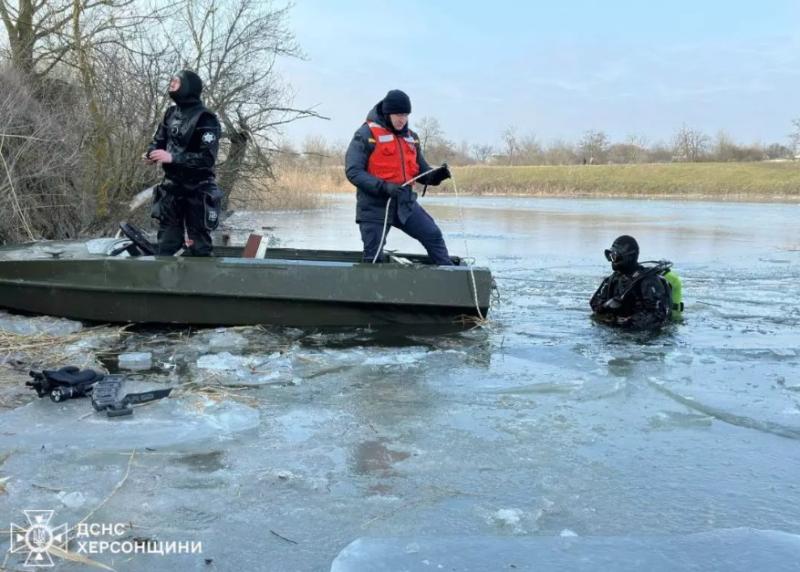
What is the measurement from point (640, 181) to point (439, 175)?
4493cm

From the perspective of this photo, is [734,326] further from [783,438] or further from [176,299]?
[176,299]

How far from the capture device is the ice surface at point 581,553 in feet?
7.83

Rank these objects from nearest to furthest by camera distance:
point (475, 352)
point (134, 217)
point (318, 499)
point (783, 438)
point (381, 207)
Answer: point (318, 499) → point (783, 438) → point (475, 352) → point (381, 207) → point (134, 217)

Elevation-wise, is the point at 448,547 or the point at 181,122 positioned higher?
the point at 181,122

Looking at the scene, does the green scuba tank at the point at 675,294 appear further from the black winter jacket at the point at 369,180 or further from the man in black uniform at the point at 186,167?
the man in black uniform at the point at 186,167

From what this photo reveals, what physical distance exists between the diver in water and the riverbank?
31.1 m

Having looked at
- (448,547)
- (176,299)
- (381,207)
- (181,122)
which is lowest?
(448,547)

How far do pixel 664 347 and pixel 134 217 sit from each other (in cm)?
914

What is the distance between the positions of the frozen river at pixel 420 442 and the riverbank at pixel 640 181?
105ft

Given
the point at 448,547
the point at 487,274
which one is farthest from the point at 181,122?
the point at 448,547

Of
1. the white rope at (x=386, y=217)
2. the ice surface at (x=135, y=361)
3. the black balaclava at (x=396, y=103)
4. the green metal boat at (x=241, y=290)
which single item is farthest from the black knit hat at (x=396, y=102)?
the ice surface at (x=135, y=361)

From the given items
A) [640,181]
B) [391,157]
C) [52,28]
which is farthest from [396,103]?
[640,181]

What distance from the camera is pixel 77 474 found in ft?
9.64

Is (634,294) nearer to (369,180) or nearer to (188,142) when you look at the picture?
(369,180)
